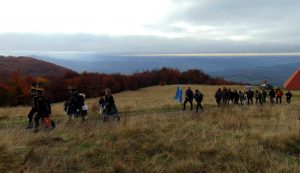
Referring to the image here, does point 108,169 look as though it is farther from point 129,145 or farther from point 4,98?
point 4,98

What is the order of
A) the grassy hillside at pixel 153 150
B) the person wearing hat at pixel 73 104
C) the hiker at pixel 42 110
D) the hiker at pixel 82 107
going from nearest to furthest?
the grassy hillside at pixel 153 150 → the hiker at pixel 42 110 → the hiker at pixel 82 107 → the person wearing hat at pixel 73 104

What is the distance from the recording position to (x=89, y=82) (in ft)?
278

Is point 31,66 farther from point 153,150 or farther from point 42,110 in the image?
point 153,150

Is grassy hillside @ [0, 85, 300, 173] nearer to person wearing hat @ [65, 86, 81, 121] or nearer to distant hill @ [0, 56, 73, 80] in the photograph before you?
person wearing hat @ [65, 86, 81, 121]

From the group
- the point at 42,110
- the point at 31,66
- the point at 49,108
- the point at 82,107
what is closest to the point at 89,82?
the point at 82,107

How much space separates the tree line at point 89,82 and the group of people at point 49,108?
41.7 m

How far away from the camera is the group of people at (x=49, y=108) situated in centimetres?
1202

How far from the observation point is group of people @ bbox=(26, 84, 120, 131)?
39.4 feet

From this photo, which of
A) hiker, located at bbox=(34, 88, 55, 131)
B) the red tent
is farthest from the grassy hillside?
the red tent

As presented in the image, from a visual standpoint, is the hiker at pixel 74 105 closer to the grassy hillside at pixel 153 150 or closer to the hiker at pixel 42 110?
the hiker at pixel 42 110

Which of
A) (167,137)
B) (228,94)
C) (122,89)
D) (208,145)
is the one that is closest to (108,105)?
(167,137)

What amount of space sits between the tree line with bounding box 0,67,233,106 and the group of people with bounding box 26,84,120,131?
137 ft

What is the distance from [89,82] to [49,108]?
7307 cm

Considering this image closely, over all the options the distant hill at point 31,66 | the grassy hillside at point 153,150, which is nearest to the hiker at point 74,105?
the grassy hillside at point 153,150
